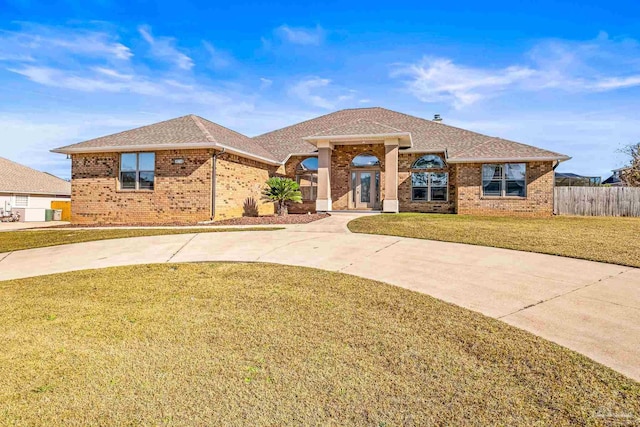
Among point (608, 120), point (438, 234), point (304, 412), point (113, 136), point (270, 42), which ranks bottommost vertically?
point (304, 412)

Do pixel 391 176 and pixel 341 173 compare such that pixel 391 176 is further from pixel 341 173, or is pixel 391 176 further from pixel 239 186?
pixel 239 186

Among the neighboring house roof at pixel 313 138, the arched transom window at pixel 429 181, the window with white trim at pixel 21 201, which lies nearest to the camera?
the neighboring house roof at pixel 313 138

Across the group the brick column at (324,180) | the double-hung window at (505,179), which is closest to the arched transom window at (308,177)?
the brick column at (324,180)

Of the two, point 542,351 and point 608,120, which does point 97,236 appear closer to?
point 542,351

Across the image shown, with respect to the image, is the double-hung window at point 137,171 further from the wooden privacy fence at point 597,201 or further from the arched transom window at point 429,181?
the wooden privacy fence at point 597,201

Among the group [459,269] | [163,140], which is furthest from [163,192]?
[459,269]

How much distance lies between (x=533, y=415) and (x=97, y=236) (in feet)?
40.3

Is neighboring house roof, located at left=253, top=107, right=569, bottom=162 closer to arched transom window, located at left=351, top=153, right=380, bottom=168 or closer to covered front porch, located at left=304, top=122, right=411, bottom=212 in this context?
covered front porch, located at left=304, top=122, right=411, bottom=212

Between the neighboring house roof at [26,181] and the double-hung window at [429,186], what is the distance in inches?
1197

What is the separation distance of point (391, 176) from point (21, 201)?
1176 inches

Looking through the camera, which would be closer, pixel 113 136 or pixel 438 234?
pixel 438 234

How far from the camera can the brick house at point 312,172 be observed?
51.6 ft

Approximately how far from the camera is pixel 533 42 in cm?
1323

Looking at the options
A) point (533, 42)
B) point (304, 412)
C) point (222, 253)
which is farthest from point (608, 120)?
point (304, 412)
